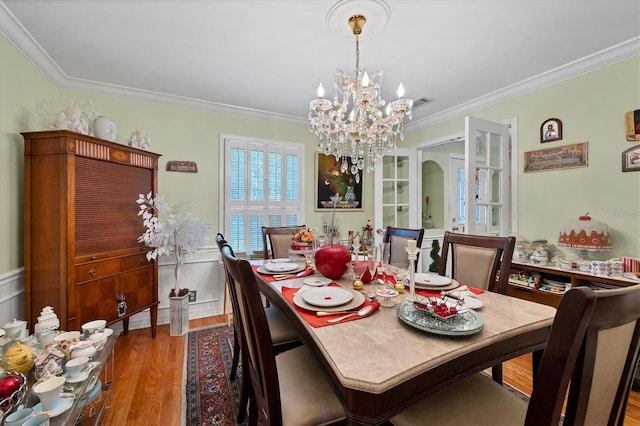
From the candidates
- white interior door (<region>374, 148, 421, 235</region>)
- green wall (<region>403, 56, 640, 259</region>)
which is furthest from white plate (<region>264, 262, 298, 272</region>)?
green wall (<region>403, 56, 640, 259</region>)

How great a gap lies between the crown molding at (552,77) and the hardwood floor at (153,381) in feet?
7.74

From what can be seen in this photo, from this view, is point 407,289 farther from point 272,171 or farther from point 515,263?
point 272,171

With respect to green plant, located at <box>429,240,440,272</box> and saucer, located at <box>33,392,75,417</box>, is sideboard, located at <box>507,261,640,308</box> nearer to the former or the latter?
green plant, located at <box>429,240,440,272</box>

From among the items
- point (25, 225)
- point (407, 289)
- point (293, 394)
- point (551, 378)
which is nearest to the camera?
point (551, 378)

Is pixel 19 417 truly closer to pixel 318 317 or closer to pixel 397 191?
pixel 318 317

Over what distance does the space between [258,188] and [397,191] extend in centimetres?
186

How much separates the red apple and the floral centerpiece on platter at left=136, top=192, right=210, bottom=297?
5.38ft

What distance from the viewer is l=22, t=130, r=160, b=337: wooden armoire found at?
1.90 m

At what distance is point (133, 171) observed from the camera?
2.42 metres

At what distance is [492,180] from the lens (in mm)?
2779

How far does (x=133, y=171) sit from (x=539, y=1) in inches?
123

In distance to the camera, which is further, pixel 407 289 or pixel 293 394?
pixel 407 289

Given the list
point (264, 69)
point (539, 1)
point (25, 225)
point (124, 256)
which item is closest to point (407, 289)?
point (539, 1)

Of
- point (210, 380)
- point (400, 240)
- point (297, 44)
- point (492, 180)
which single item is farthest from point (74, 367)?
point (492, 180)
